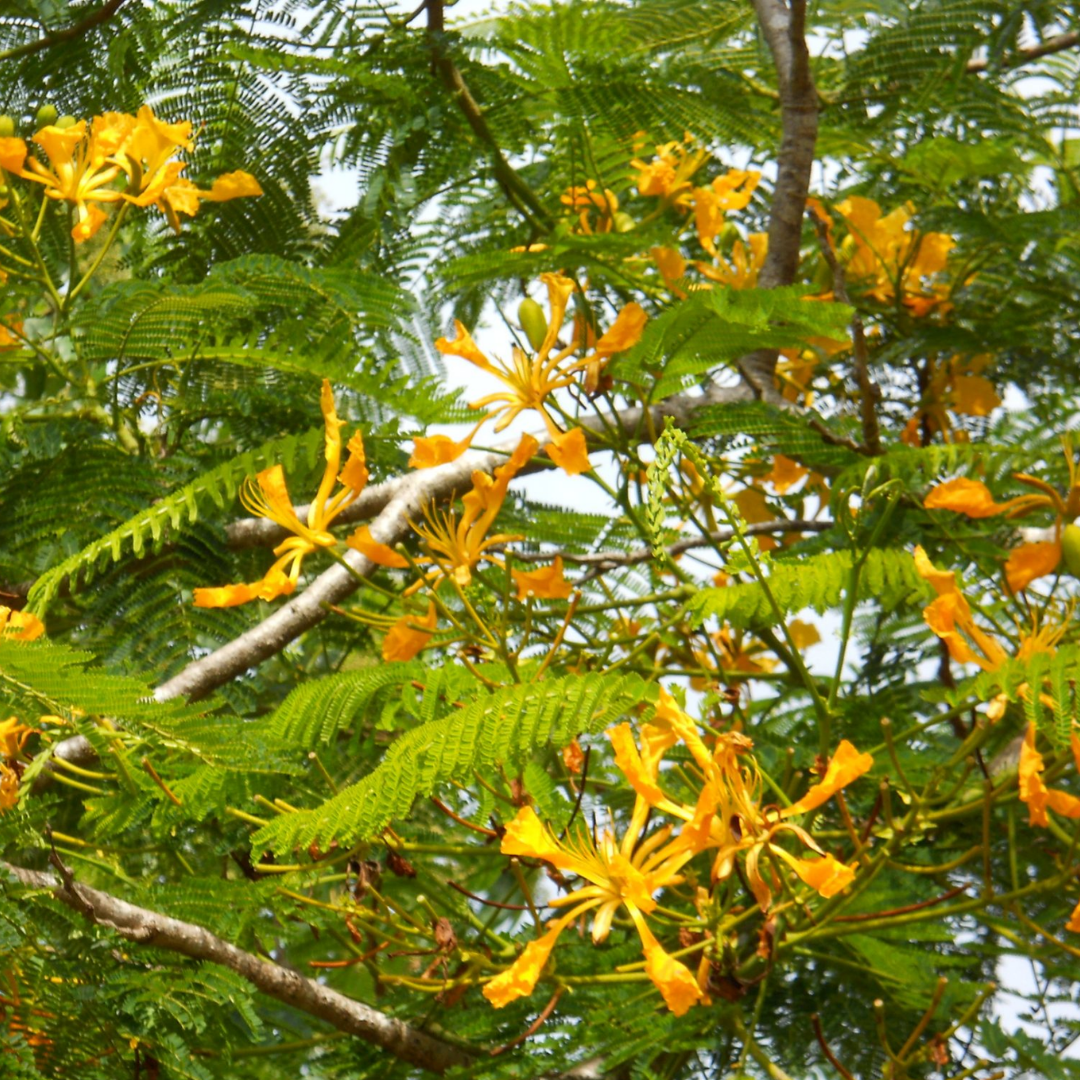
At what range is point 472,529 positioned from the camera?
4.50 ft

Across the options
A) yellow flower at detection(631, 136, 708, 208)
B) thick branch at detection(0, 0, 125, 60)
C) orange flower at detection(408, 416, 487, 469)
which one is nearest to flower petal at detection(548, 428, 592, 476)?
orange flower at detection(408, 416, 487, 469)

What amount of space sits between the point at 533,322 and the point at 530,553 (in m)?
0.48

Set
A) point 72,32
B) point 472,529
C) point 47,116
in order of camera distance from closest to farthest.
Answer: point 472,529 → point 47,116 → point 72,32

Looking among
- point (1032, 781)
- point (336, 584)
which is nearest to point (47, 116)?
point (336, 584)

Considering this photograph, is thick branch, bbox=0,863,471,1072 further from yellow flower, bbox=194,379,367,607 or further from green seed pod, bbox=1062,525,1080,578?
green seed pod, bbox=1062,525,1080,578

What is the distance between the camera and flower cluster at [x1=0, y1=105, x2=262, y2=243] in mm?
1697

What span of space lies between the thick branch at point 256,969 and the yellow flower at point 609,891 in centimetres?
26

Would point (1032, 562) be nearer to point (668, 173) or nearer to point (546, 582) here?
point (546, 582)

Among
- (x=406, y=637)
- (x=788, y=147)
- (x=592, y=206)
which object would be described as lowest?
(x=406, y=637)

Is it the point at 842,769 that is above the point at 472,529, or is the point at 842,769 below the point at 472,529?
below

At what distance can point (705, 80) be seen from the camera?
196 cm

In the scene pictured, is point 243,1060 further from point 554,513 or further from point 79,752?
point 554,513

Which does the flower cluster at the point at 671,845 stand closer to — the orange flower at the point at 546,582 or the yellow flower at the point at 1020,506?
the orange flower at the point at 546,582

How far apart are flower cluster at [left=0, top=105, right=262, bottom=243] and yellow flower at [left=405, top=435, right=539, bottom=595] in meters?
0.65
